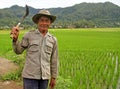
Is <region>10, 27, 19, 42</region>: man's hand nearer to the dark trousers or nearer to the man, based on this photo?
the man

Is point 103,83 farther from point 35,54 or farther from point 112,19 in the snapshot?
point 112,19

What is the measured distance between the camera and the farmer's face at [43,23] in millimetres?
3270

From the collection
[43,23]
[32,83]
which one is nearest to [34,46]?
[43,23]

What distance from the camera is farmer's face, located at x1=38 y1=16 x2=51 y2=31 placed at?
10.7 ft

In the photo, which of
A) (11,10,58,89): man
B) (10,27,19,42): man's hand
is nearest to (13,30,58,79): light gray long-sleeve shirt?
(11,10,58,89): man

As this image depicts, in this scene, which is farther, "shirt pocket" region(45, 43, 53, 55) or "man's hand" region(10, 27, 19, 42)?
"shirt pocket" region(45, 43, 53, 55)

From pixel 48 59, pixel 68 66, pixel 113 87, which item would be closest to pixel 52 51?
pixel 48 59

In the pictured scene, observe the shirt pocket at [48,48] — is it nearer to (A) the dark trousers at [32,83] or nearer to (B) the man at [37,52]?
(B) the man at [37,52]

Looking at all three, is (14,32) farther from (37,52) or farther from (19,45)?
(37,52)

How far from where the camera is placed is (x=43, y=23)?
327 centimetres

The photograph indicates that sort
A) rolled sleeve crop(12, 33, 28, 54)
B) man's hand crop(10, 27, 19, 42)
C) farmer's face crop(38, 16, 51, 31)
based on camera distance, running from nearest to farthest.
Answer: man's hand crop(10, 27, 19, 42)
rolled sleeve crop(12, 33, 28, 54)
farmer's face crop(38, 16, 51, 31)

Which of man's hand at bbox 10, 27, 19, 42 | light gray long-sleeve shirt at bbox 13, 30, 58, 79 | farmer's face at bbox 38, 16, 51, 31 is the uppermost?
farmer's face at bbox 38, 16, 51, 31

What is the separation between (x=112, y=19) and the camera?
373ft

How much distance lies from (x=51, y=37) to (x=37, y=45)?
0.21 metres
